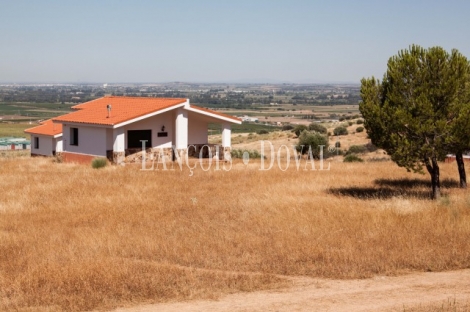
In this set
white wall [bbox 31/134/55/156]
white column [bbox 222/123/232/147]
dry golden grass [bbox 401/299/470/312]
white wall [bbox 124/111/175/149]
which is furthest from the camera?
white wall [bbox 31/134/55/156]

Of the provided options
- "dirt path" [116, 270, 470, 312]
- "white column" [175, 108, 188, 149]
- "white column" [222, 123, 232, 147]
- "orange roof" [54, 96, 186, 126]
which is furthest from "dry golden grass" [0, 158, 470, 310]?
"white column" [222, 123, 232, 147]

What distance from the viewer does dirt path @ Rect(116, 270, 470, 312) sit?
8.48 meters

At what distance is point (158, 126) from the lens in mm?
30047

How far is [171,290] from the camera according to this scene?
9242mm

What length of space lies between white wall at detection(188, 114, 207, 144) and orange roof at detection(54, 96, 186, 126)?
6.68 ft

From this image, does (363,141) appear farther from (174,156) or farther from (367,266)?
(367,266)

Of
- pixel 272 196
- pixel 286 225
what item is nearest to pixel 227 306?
pixel 286 225

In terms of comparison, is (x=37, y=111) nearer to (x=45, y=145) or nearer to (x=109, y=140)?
(x=45, y=145)

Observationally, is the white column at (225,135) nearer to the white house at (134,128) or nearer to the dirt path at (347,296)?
the white house at (134,128)

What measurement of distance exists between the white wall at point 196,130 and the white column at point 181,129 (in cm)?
149

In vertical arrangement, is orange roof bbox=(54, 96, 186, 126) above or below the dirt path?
above

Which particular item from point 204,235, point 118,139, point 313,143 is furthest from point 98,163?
point 313,143

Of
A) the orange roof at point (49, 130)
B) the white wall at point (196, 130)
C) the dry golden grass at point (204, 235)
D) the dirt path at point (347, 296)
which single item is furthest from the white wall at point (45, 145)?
the dirt path at point (347, 296)

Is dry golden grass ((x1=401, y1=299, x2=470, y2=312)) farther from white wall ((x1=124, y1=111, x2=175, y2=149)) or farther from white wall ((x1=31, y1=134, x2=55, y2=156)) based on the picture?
white wall ((x1=31, y1=134, x2=55, y2=156))
